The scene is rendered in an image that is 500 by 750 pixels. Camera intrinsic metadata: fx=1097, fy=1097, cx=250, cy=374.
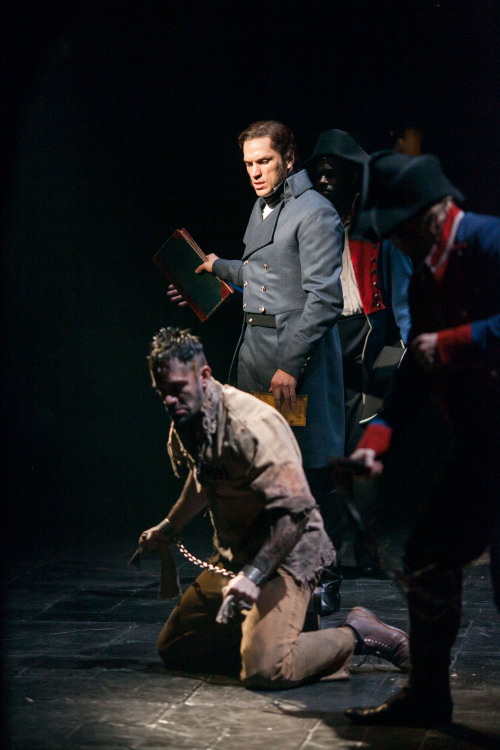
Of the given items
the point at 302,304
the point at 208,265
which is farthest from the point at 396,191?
the point at 208,265

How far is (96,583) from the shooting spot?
4.95 m

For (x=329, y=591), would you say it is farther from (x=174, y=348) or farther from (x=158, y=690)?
(x=174, y=348)

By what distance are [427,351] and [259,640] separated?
3.76 feet

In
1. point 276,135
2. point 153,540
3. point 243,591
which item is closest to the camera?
point 243,591

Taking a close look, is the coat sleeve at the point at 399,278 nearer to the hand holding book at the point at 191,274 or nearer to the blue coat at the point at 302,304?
the blue coat at the point at 302,304

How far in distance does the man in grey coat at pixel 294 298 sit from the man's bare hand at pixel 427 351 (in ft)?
4.60

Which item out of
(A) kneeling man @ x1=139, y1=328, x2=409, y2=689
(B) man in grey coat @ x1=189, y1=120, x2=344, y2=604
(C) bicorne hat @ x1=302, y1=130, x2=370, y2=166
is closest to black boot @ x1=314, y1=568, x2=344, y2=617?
(B) man in grey coat @ x1=189, y1=120, x2=344, y2=604

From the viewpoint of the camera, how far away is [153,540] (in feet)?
12.2

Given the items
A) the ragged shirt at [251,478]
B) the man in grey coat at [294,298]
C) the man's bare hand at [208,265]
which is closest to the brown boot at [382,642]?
the ragged shirt at [251,478]

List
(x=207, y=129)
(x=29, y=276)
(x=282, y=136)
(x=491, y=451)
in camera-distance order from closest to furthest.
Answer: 1. (x=491, y=451)
2. (x=282, y=136)
3. (x=207, y=129)
4. (x=29, y=276)

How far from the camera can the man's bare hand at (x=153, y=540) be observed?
147 inches

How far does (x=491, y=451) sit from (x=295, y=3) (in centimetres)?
349

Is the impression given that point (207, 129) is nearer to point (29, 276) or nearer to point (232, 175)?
point (232, 175)

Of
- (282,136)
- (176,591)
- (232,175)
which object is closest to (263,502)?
(176,591)
